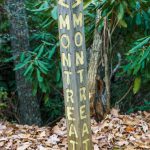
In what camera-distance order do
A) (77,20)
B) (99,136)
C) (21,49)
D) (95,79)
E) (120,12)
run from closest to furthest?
1. (77,20)
2. (99,136)
3. (120,12)
4. (95,79)
5. (21,49)

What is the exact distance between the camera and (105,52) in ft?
14.2

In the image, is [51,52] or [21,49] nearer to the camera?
[51,52]

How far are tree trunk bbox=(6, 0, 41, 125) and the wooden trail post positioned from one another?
2948 millimetres

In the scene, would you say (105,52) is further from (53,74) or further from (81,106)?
(81,106)

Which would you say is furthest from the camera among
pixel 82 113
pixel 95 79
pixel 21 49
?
pixel 21 49

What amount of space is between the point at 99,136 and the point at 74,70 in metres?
1.46

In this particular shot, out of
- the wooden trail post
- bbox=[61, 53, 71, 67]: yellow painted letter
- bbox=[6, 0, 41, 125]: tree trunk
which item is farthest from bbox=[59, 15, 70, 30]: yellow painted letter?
bbox=[6, 0, 41, 125]: tree trunk

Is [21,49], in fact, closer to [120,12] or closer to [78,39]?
[120,12]

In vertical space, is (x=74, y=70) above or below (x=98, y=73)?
above

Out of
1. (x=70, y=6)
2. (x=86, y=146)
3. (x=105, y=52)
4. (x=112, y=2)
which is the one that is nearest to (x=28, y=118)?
(x=105, y=52)

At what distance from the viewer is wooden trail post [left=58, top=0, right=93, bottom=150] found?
2.34 metres

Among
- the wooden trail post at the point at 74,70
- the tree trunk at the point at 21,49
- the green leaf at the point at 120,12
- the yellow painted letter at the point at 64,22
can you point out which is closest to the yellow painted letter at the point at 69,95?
the wooden trail post at the point at 74,70

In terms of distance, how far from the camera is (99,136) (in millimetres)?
3654

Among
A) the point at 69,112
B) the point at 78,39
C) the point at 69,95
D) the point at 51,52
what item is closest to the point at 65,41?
the point at 78,39
